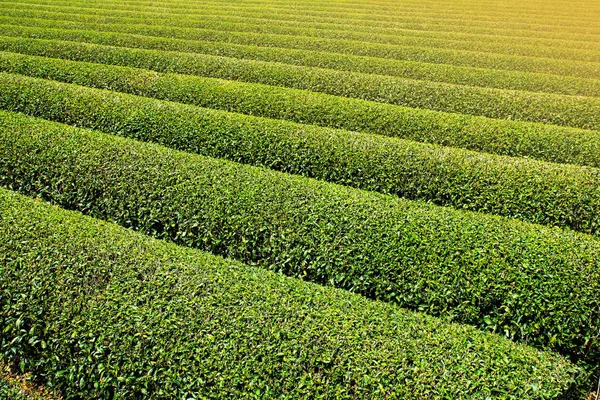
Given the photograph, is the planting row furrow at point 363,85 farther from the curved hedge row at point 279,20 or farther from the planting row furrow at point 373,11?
the planting row furrow at point 373,11

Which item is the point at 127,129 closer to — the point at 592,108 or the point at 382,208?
the point at 382,208

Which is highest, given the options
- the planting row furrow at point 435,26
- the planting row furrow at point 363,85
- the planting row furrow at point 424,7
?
the planting row furrow at point 424,7

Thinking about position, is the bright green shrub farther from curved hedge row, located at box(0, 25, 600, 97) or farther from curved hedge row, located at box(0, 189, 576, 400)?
curved hedge row, located at box(0, 189, 576, 400)

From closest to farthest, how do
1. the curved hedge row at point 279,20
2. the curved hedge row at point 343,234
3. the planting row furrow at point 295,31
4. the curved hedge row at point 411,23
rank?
the curved hedge row at point 343,234
the planting row furrow at point 295,31
the curved hedge row at point 279,20
the curved hedge row at point 411,23

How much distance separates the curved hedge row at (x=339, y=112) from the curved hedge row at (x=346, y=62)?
248cm

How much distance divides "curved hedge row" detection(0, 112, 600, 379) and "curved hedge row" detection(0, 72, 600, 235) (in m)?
1.07

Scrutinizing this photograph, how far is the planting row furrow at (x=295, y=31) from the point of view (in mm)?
17484

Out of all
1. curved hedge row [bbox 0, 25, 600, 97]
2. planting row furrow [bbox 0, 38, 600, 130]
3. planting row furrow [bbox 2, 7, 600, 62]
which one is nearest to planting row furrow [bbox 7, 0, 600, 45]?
planting row furrow [bbox 2, 7, 600, 62]

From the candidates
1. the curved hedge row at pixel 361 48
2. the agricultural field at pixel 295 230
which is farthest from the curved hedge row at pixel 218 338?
the curved hedge row at pixel 361 48

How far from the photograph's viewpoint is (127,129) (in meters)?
10.2

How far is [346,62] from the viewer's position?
1533cm

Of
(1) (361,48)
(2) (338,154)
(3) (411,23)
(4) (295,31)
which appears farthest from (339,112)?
A: (3) (411,23)

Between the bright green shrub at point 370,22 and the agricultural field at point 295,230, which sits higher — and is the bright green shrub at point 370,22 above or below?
above

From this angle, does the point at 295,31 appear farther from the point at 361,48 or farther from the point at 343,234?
the point at 343,234
